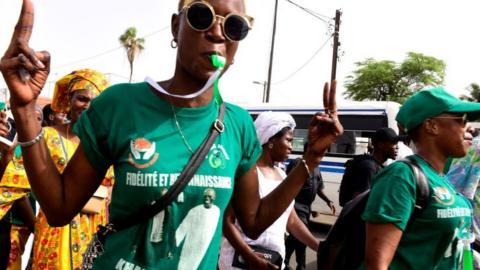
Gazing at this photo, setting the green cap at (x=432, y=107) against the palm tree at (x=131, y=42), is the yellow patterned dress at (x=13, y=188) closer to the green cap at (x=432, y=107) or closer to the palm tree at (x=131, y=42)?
the green cap at (x=432, y=107)

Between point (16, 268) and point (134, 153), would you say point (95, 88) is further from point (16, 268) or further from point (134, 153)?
point (134, 153)

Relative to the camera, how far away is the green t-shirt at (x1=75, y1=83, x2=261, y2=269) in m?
1.42

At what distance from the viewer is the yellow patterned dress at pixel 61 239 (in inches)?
108

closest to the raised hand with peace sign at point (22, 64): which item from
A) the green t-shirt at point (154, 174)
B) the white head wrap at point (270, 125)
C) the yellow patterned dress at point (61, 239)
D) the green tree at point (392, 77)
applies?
the green t-shirt at point (154, 174)

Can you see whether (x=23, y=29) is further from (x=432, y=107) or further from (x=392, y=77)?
(x=392, y=77)

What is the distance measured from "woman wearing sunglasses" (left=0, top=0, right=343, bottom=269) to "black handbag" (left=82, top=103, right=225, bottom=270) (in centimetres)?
1

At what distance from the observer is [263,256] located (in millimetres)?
2895

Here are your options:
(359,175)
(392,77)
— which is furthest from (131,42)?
(359,175)

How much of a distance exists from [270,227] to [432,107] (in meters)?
1.21

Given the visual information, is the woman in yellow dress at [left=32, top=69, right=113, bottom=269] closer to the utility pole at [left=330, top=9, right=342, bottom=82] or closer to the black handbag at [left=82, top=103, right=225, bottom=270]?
the black handbag at [left=82, top=103, right=225, bottom=270]

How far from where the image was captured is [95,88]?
307 cm

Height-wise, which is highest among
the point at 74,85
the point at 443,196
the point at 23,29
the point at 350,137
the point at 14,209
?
the point at 23,29

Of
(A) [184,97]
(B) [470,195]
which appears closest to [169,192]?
(A) [184,97]

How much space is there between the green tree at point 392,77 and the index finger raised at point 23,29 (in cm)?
3059
